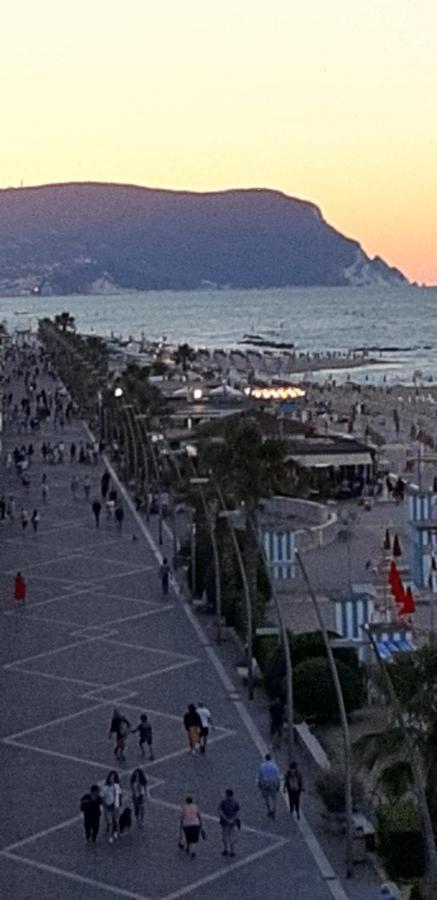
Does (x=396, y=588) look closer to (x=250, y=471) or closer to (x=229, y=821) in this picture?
(x=250, y=471)

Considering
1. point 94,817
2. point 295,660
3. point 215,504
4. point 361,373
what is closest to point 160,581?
point 215,504

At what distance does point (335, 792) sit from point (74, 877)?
2.87 metres

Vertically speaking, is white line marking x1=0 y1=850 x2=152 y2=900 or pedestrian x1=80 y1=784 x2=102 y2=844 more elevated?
pedestrian x1=80 y1=784 x2=102 y2=844

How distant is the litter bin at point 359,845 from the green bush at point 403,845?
283mm

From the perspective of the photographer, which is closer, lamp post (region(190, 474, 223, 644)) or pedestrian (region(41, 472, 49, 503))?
lamp post (region(190, 474, 223, 644))

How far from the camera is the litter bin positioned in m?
15.4

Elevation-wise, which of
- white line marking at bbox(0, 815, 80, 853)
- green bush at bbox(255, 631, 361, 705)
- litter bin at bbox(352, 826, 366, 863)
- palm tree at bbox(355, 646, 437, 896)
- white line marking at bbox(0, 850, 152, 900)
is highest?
palm tree at bbox(355, 646, 437, 896)

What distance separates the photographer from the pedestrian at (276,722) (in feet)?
64.3

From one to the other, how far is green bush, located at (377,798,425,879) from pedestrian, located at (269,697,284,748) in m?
4.39

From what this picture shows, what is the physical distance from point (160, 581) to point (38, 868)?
1629 cm

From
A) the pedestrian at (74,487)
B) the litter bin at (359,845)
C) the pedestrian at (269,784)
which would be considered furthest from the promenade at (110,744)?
the pedestrian at (74,487)

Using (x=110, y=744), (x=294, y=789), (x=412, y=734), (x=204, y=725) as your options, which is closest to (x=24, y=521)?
→ (x=110, y=744)

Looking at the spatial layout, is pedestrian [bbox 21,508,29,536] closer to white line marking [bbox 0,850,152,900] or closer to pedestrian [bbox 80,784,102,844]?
pedestrian [bbox 80,784,102,844]

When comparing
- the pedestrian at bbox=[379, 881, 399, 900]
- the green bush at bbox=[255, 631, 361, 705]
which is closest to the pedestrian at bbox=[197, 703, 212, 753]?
the green bush at bbox=[255, 631, 361, 705]
